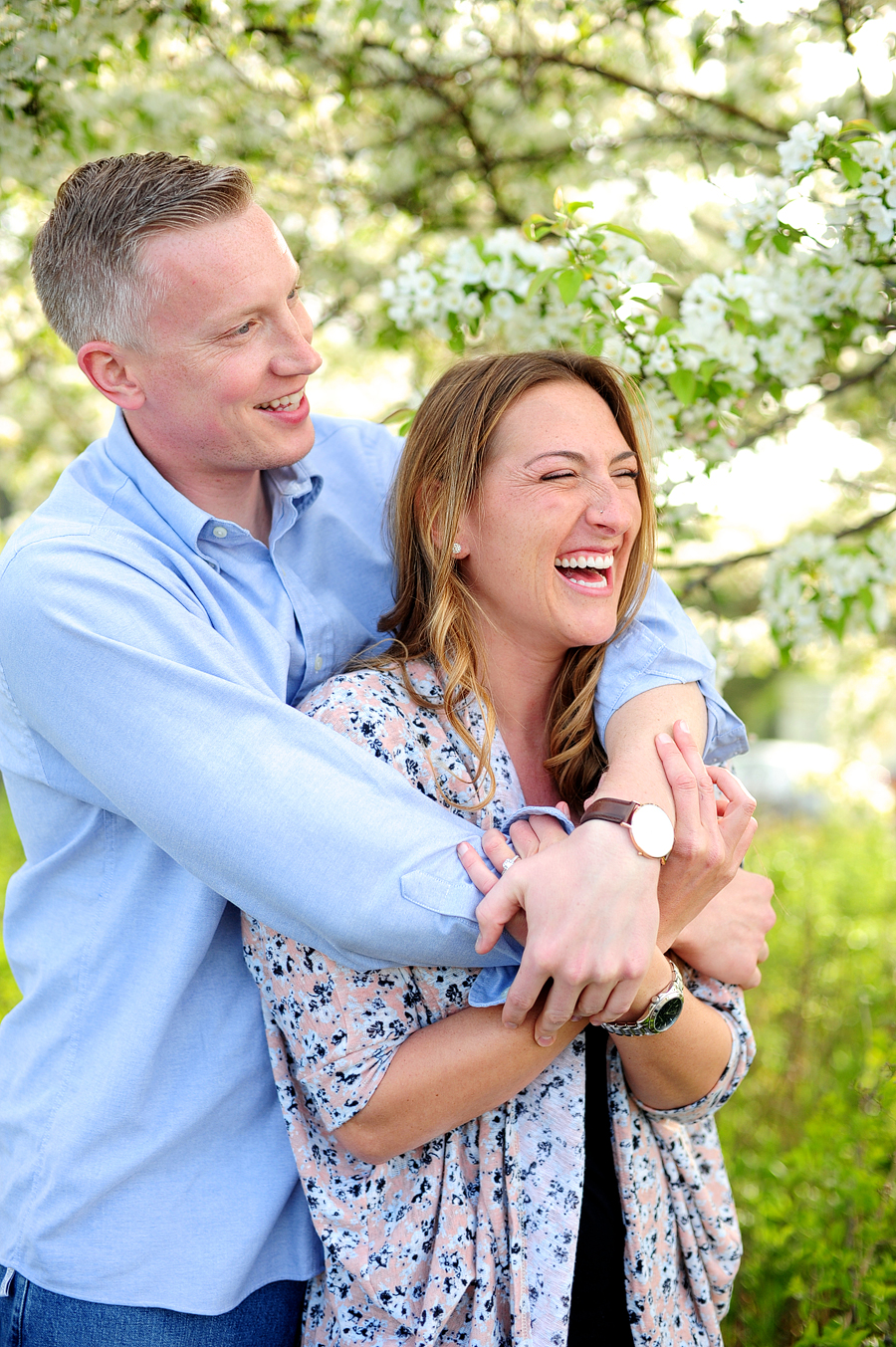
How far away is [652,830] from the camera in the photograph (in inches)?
65.5

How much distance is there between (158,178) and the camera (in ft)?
6.45

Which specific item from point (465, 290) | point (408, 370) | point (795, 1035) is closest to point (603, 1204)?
point (465, 290)

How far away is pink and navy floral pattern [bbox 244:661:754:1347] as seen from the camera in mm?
1716

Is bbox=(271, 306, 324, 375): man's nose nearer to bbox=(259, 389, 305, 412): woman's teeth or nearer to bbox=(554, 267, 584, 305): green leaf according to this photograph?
bbox=(259, 389, 305, 412): woman's teeth

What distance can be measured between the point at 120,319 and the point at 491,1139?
1601mm

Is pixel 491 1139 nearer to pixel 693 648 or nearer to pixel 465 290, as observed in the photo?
pixel 693 648

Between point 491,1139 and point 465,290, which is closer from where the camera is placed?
point 491,1139

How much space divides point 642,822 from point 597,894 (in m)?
0.15

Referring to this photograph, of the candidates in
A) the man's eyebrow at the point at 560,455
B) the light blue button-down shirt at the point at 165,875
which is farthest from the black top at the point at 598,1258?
the man's eyebrow at the point at 560,455

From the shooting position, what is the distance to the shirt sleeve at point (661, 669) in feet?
6.88

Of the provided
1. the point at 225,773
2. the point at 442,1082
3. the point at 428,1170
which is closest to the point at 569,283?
the point at 225,773

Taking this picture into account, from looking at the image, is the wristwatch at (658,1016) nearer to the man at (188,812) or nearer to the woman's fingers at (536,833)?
the man at (188,812)

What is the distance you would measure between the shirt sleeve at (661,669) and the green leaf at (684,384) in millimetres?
644

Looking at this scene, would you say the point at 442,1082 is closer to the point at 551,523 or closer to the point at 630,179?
the point at 551,523
